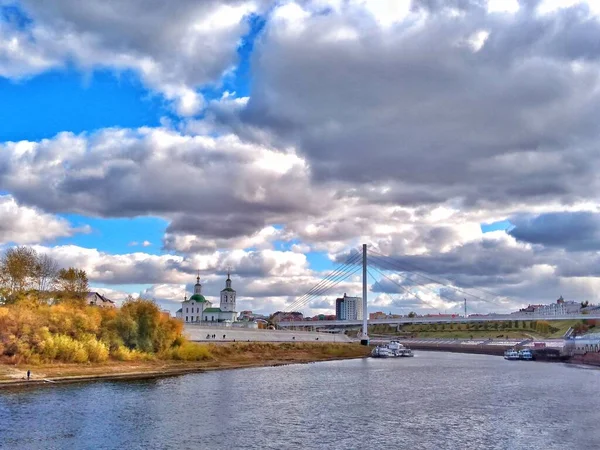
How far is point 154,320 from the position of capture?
9969 centimetres

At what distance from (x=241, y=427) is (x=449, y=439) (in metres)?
15.1

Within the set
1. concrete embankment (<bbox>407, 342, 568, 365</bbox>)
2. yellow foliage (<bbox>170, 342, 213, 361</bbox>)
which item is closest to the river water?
yellow foliage (<bbox>170, 342, 213, 361</bbox>)

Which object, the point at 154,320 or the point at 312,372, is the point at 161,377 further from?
the point at 312,372

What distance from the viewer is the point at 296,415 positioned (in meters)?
52.5

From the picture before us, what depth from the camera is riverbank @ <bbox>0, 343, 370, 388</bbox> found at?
6956cm

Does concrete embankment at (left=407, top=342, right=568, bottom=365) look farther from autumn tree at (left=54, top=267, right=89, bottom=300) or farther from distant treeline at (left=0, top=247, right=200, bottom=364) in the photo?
autumn tree at (left=54, top=267, right=89, bottom=300)

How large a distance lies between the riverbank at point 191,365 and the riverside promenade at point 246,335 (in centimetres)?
454

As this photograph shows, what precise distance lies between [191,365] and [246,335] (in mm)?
43314

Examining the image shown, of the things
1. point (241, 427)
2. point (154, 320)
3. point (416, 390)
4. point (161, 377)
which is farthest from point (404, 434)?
point (154, 320)

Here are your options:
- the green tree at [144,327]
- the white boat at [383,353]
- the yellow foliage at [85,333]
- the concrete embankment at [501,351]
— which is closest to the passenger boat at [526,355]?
the concrete embankment at [501,351]

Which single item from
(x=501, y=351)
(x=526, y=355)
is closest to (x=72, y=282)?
(x=526, y=355)

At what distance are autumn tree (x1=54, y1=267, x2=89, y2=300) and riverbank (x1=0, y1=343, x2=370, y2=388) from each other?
2596 centimetres

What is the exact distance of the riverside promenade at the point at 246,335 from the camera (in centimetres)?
12488

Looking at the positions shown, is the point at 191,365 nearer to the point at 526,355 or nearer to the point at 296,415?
the point at 296,415
